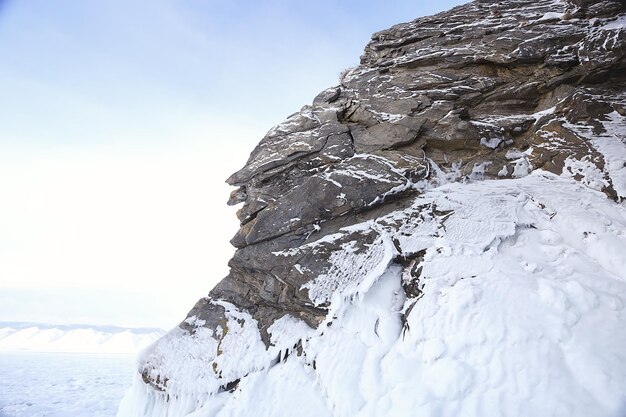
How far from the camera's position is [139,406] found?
7199mm

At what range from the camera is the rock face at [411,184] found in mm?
6281

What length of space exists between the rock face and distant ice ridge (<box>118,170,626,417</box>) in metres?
0.05

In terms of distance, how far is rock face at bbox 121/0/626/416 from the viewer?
6281 millimetres

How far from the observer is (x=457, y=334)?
15.2 feet

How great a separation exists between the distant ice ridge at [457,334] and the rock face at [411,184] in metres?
0.05

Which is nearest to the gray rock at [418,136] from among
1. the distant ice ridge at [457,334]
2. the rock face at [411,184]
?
the rock face at [411,184]

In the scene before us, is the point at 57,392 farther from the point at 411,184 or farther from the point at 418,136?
the point at 418,136

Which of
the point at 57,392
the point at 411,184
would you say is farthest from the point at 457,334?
the point at 57,392

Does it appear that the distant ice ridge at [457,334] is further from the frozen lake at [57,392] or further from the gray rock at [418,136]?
the frozen lake at [57,392]

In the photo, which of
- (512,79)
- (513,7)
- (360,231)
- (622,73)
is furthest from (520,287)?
(513,7)

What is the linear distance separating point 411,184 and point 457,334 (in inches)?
147

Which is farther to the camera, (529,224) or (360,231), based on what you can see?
(360,231)

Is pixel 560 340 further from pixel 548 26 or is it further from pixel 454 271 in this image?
pixel 548 26

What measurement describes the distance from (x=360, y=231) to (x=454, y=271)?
213 centimetres
